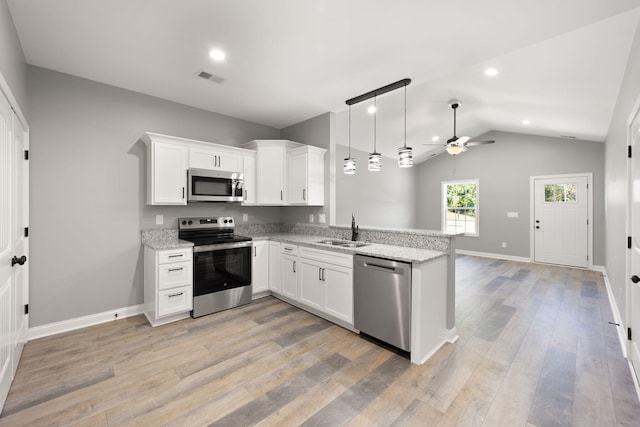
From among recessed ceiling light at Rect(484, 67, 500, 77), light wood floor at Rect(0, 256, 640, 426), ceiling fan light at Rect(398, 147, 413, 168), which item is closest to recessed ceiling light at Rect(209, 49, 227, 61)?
ceiling fan light at Rect(398, 147, 413, 168)

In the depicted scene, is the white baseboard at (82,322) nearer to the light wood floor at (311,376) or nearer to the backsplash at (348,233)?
the light wood floor at (311,376)

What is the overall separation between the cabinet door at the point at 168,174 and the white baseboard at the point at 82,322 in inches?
53.0

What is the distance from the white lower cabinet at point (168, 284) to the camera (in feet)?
10.1

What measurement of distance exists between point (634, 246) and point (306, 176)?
11.0 ft

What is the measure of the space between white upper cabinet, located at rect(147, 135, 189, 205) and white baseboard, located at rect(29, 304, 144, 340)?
52.5 inches

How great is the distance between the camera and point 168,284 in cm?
312

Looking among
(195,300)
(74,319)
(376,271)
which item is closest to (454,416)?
(376,271)

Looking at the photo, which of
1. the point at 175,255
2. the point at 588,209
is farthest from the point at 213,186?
the point at 588,209

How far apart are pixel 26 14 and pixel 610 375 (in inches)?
211

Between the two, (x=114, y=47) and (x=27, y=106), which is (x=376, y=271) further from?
(x=27, y=106)

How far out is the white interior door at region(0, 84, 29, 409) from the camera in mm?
1803

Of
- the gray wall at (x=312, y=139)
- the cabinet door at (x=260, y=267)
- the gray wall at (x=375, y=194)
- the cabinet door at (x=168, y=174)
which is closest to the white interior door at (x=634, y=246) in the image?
the gray wall at (x=312, y=139)

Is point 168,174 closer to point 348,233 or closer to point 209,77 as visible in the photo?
point 209,77

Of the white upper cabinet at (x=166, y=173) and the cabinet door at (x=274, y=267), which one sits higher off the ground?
the white upper cabinet at (x=166, y=173)
